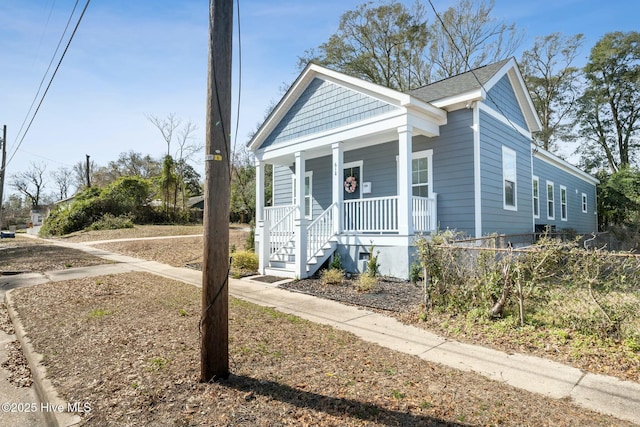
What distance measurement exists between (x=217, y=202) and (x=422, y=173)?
7.63 meters

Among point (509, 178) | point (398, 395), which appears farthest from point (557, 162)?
point (398, 395)

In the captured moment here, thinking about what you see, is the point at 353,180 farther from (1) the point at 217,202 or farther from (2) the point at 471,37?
(2) the point at 471,37

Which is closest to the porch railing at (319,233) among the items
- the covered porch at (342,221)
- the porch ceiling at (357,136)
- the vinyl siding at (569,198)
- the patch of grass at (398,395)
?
the covered porch at (342,221)

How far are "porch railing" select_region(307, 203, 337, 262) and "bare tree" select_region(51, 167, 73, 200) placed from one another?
65.9 meters

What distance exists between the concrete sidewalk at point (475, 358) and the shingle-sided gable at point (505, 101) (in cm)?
712

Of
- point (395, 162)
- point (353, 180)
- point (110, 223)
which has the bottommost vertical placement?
point (110, 223)

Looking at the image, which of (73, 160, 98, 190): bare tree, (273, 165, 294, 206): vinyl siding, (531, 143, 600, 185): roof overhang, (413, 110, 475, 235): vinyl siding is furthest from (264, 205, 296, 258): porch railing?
(73, 160, 98, 190): bare tree

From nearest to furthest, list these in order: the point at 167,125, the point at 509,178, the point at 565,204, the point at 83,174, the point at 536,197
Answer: the point at 509,178 < the point at 536,197 < the point at 565,204 < the point at 167,125 < the point at 83,174

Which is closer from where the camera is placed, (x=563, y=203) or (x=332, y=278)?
(x=332, y=278)

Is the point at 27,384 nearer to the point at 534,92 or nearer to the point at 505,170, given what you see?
the point at 505,170

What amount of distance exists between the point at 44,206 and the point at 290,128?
6558 cm

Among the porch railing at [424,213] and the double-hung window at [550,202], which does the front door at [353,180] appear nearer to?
the porch railing at [424,213]

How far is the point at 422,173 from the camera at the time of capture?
9.41m

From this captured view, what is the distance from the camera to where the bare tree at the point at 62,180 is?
194 ft
